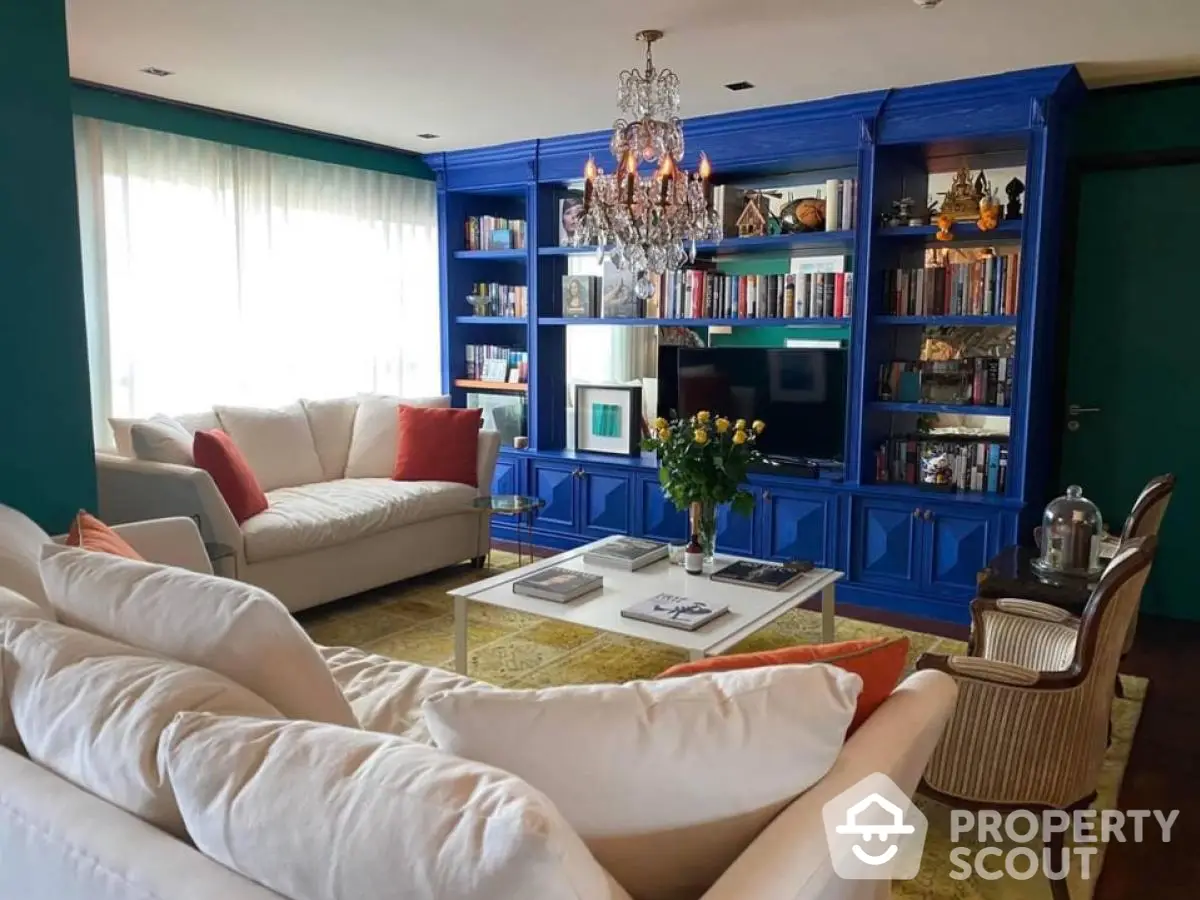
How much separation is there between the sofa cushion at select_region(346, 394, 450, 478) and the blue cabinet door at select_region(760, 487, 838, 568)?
2.08 meters

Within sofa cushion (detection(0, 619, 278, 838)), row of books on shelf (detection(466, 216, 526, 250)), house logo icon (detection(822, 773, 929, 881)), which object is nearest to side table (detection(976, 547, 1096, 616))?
house logo icon (detection(822, 773, 929, 881))

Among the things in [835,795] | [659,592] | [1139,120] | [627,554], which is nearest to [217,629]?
[835,795]

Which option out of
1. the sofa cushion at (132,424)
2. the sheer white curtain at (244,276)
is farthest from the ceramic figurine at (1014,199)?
the sofa cushion at (132,424)

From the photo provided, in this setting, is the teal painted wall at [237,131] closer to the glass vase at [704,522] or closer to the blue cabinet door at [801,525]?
the blue cabinet door at [801,525]

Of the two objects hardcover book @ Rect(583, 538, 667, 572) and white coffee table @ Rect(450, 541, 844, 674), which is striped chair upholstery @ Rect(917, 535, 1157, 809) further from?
hardcover book @ Rect(583, 538, 667, 572)

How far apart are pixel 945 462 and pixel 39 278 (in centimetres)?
390

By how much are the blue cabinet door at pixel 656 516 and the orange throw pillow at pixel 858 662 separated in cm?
365

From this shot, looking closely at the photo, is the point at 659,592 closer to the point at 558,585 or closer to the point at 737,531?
the point at 558,585

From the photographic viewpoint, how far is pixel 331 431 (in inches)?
210

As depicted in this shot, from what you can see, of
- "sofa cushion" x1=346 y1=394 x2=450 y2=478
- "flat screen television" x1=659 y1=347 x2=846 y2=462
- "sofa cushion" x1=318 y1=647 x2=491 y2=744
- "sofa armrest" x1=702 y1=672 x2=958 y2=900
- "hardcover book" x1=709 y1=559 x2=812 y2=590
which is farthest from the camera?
"sofa cushion" x1=346 y1=394 x2=450 y2=478

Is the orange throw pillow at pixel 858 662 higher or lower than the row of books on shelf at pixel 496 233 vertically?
lower

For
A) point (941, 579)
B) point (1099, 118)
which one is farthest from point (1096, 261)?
point (941, 579)

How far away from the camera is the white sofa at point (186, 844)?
1118 millimetres

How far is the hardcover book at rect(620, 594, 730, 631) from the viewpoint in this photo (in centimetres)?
297
